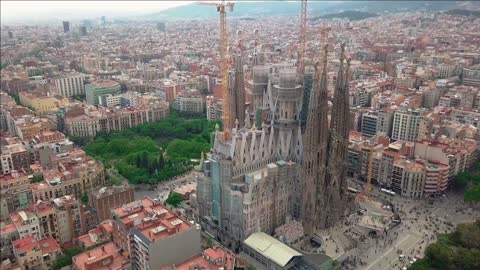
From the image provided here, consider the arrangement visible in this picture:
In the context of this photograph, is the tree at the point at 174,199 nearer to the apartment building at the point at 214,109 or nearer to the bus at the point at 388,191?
the bus at the point at 388,191

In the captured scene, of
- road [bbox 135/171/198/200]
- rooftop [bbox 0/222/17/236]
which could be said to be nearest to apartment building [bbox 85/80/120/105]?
road [bbox 135/171/198/200]

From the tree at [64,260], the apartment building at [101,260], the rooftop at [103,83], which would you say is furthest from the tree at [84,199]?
the rooftop at [103,83]

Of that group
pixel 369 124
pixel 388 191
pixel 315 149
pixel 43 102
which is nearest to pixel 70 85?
pixel 43 102

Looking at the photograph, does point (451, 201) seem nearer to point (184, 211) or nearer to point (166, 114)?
point (184, 211)

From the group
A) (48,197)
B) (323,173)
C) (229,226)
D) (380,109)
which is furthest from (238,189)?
(380,109)

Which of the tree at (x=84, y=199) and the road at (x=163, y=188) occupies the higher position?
the tree at (x=84, y=199)

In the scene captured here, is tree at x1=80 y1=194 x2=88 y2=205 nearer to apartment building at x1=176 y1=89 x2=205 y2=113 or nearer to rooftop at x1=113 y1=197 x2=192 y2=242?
rooftop at x1=113 y1=197 x2=192 y2=242
